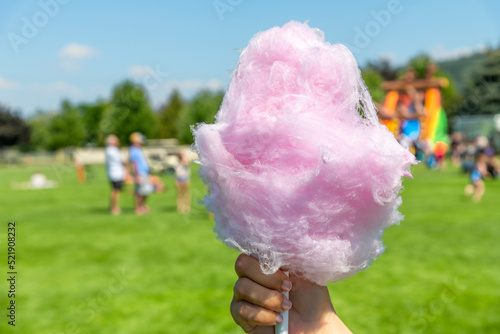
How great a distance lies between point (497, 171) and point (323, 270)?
19.2m

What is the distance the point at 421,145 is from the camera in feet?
86.1

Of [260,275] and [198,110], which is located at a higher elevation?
[260,275]

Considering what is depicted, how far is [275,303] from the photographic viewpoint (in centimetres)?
148

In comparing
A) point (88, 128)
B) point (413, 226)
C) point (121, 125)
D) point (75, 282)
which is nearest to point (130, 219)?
point (75, 282)

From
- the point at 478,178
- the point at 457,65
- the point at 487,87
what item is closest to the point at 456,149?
the point at 487,87

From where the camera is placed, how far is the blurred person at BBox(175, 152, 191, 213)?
36.3 feet

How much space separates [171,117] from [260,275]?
61599 mm

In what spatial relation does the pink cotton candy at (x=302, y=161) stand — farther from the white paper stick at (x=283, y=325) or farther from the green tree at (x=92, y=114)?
the green tree at (x=92, y=114)

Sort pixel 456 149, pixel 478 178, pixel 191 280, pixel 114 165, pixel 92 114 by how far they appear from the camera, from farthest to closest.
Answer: pixel 92 114, pixel 456 149, pixel 478 178, pixel 114 165, pixel 191 280

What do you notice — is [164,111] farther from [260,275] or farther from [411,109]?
[260,275]

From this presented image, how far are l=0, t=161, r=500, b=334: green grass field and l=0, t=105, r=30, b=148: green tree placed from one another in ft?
147

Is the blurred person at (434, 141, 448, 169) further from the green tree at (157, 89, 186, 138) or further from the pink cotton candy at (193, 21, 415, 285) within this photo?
the green tree at (157, 89, 186, 138)

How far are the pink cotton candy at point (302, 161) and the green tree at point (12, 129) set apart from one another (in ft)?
Result: 178

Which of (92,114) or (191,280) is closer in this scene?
(191,280)
